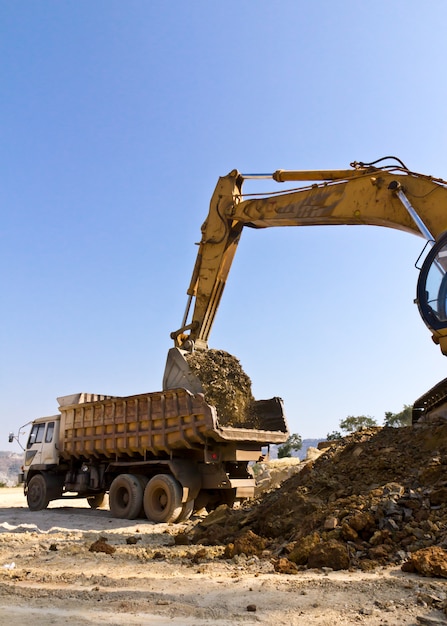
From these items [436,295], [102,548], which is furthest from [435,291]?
[102,548]

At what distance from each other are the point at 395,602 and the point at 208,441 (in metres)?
6.66

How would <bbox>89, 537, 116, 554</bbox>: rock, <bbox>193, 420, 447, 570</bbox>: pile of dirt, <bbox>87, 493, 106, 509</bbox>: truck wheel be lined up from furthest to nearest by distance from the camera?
1. <bbox>87, 493, 106, 509</bbox>: truck wheel
2. <bbox>89, 537, 116, 554</bbox>: rock
3. <bbox>193, 420, 447, 570</bbox>: pile of dirt

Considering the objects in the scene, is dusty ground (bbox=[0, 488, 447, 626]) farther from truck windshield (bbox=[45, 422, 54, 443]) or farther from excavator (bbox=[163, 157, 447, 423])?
truck windshield (bbox=[45, 422, 54, 443])

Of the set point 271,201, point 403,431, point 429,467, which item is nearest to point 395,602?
point 429,467

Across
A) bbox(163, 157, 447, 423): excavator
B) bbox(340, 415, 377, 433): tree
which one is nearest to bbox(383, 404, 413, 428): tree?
bbox(340, 415, 377, 433): tree

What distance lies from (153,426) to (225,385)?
1731mm

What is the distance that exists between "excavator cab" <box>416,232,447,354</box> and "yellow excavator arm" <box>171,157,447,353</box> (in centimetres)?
2

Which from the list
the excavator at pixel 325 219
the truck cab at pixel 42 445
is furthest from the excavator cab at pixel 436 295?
the truck cab at pixel 42 445

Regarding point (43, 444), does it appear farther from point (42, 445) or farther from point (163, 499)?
point (163, 499)

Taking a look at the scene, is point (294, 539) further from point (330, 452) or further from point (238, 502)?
point (238, 502)

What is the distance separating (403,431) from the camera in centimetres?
914

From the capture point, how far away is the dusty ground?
442 centimetres

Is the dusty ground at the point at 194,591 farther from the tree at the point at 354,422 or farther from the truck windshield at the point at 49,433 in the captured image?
the tree at the point at 354,422

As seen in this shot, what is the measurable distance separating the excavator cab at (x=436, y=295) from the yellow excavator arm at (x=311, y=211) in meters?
0.02
